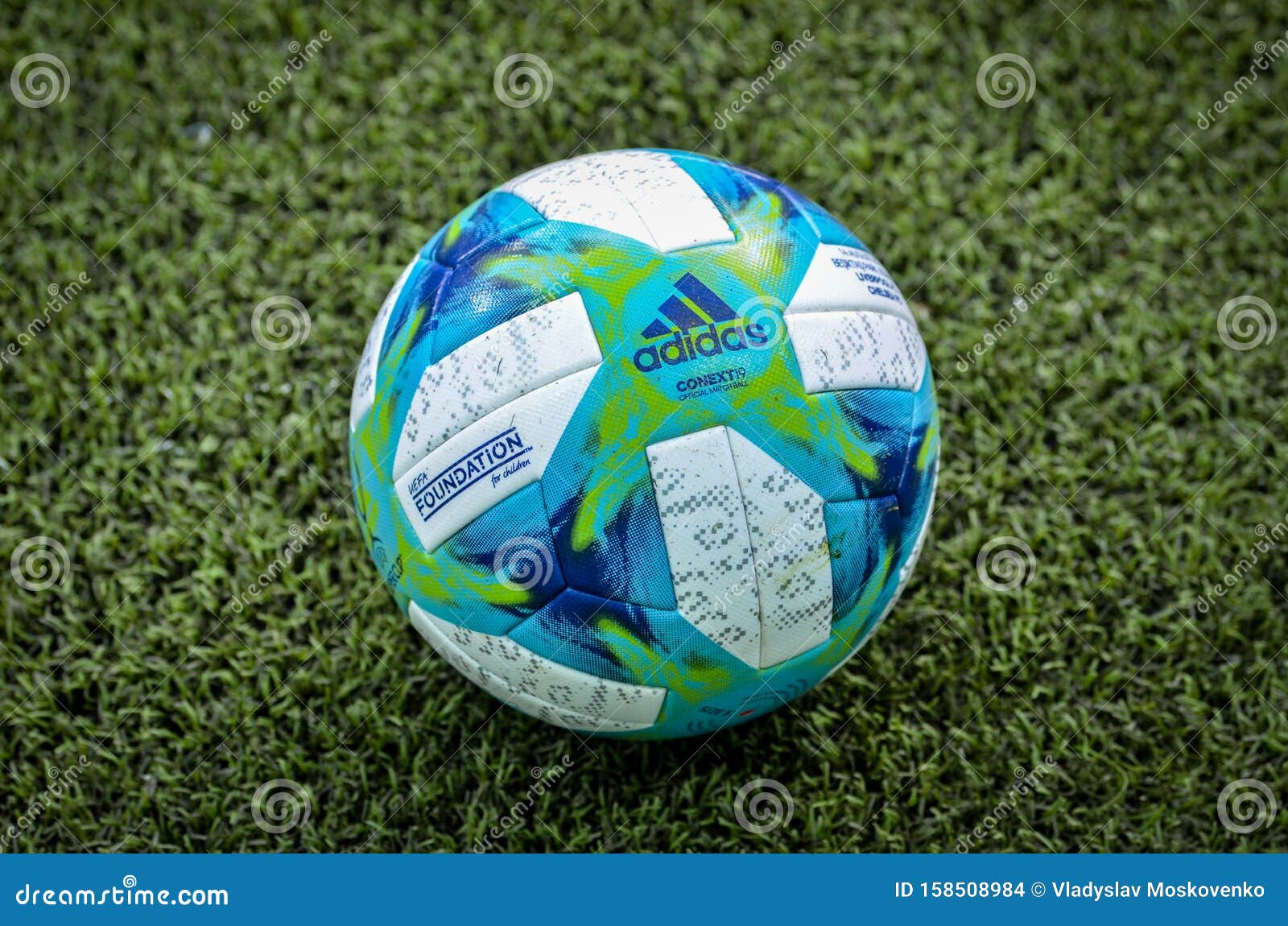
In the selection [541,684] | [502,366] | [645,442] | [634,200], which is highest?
[634,200]

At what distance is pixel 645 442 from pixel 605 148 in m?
2.07

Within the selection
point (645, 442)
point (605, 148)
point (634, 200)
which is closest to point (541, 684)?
point (645, 442)

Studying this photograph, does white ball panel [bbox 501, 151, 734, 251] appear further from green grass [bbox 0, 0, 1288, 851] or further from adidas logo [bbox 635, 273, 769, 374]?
green grass [bbox 0, 0, 1288, 851]

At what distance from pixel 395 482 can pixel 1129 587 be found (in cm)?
229

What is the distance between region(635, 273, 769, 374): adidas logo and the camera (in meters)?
2.27

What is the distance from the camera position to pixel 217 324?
12.4 feet

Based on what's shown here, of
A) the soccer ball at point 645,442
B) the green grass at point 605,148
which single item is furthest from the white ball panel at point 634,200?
the green grass at point 605,148

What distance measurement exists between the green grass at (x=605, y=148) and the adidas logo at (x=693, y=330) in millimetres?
1364

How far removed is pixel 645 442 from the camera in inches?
88.7

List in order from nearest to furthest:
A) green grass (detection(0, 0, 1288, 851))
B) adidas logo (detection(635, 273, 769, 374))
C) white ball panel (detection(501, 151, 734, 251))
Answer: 1. adidas logo (detection(635, 273, 769, 374))
2. white ball panel (detection(501, 151, 734, 251))
3. green grass (detection(0, 0, 1288, 851))

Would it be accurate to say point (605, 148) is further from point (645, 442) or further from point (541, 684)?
point (541, 684)

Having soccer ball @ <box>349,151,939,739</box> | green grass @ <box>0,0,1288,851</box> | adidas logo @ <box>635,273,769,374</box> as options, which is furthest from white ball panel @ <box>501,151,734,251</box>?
green grass @ <box>0,0,1288,851</box>

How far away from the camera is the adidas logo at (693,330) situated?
2.27m

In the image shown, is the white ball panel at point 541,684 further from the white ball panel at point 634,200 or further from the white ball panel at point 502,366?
the white ball panel at point 634,200
